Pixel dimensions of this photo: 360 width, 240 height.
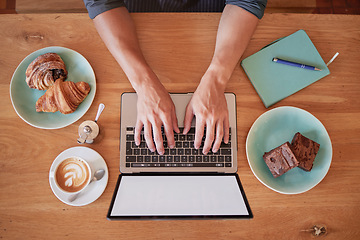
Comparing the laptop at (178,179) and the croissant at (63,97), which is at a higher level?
the croissant at (63,97)

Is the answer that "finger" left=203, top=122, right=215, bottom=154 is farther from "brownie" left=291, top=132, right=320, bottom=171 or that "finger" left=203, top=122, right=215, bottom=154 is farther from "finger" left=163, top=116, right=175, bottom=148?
"brownie" left=291, top=132, right=320, bottom=171

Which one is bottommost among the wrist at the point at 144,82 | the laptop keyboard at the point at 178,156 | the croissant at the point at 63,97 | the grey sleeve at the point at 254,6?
the laptop keyboard at the point at 178,156

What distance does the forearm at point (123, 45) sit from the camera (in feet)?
2.54

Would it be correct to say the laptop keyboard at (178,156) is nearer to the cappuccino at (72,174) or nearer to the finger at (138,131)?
the finger at (138,131)

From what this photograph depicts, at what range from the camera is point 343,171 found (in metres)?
0.77

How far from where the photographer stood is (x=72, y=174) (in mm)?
724

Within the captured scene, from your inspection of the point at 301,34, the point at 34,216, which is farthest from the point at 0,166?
the point at 301,34

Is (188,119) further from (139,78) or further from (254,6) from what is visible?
(254,6)

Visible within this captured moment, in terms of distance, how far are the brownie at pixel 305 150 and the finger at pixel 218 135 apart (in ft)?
0.71

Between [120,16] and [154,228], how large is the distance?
67cm

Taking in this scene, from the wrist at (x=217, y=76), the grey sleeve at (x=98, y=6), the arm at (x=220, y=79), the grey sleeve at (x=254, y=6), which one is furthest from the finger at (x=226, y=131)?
the grey sleeve at (x=98, y=6)

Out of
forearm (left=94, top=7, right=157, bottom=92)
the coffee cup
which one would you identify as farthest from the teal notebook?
the coffee cup

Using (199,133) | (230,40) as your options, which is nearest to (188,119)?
(199,133)

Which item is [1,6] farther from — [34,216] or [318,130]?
[318,130]
